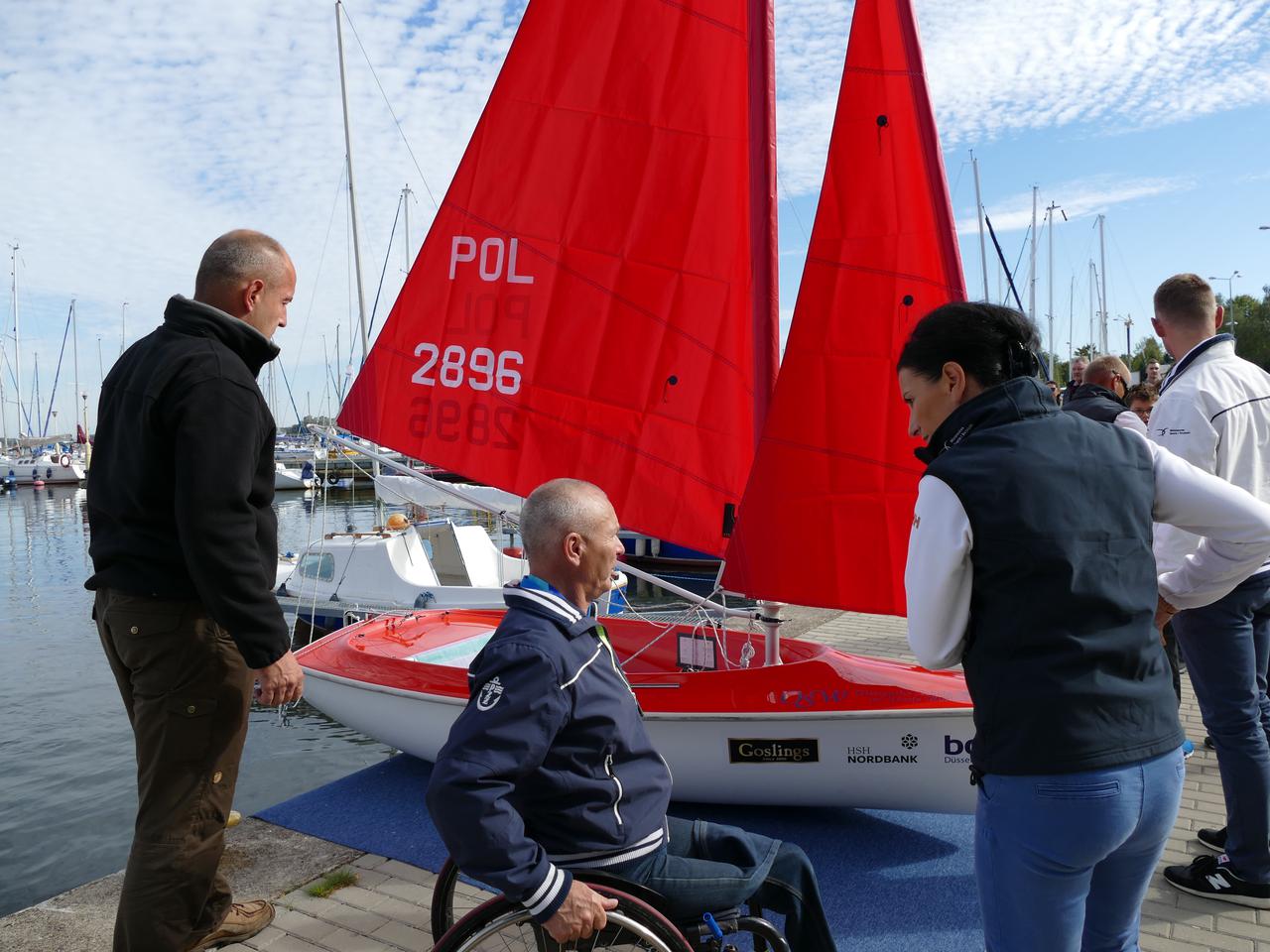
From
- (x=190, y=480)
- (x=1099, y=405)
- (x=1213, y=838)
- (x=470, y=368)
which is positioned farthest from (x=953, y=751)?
(x=470, y=368)

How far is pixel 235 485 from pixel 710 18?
11.6 ft

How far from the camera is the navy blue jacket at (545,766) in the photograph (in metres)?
1.71

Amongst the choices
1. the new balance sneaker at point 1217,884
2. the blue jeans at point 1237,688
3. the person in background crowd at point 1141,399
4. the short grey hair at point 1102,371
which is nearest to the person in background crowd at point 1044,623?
the blue jeans at point 1237,688

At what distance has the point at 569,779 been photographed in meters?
1.90

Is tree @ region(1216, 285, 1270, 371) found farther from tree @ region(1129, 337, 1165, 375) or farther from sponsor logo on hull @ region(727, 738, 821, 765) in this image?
sponsor logo on hull @ region(727, 738, 821, 765)

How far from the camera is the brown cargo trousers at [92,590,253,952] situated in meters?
2.41

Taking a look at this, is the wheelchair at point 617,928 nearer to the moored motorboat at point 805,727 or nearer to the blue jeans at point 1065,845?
the blue jeans at point 1065,845

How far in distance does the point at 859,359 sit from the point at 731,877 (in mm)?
2456

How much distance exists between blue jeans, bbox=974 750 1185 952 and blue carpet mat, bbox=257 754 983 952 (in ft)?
4.89

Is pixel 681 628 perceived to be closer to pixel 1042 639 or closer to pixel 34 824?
pixel 1042 639

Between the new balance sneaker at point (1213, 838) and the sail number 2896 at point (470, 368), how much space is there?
12.4ft

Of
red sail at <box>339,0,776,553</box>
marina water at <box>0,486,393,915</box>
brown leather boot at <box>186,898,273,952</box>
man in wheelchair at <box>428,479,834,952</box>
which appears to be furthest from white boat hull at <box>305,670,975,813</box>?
marina water at <box>0,486,393,915</box>

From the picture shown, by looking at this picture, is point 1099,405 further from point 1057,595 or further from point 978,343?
point 1057,595

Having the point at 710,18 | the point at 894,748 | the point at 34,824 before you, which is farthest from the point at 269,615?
the point at 34,824
